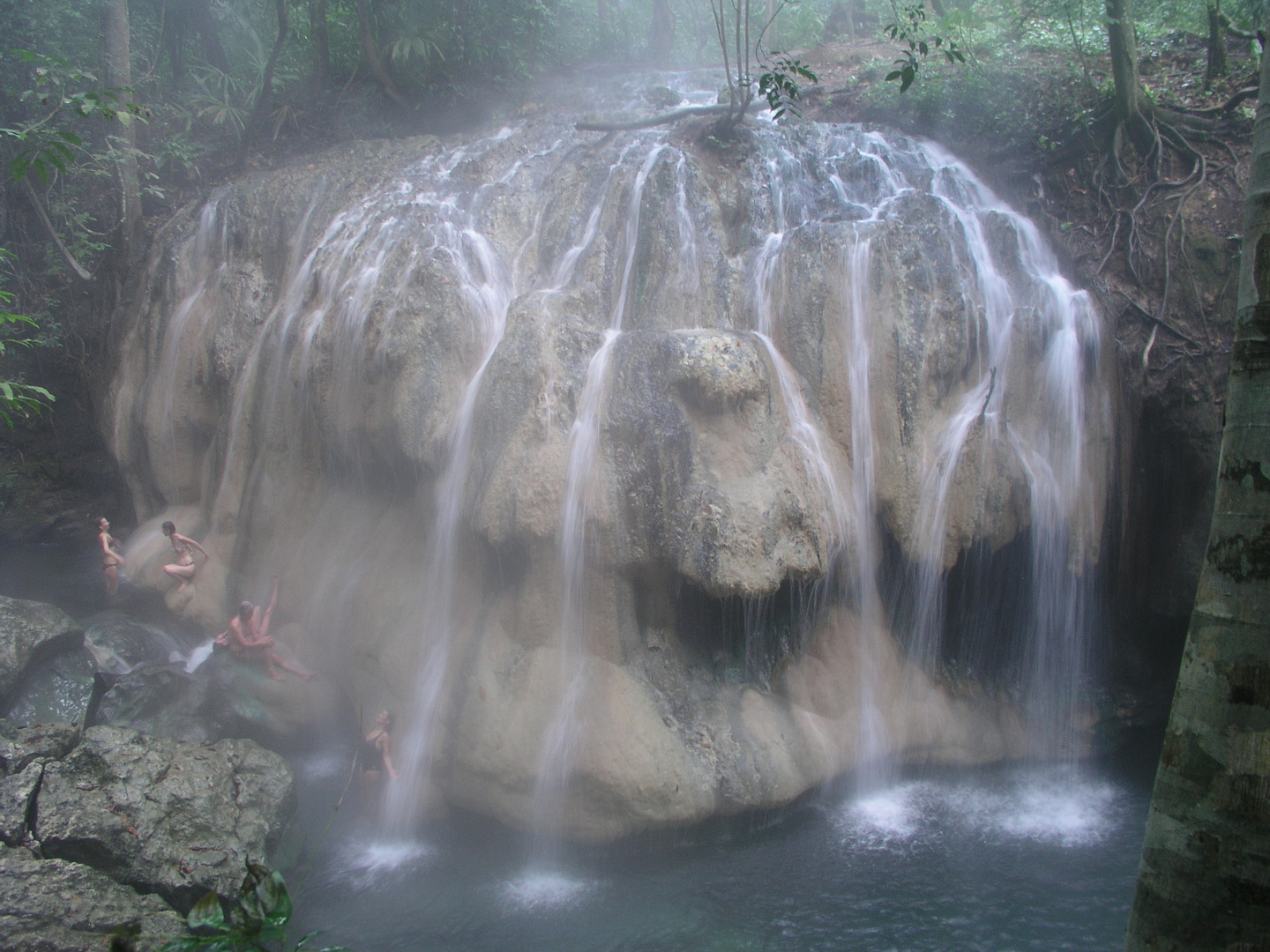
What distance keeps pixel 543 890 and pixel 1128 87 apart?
10891 millimetres

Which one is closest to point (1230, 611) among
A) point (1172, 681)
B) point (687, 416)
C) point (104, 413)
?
point (687, 416)

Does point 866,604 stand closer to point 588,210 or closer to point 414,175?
point 588,210

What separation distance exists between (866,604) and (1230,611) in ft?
17.2

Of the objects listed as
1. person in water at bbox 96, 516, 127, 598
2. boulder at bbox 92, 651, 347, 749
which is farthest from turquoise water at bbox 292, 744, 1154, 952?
person in water at bbox 96, 516, 127, 598

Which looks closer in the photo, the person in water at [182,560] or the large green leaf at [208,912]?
the large green leaf at [208,912]

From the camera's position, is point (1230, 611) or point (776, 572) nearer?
point (1230, 611)

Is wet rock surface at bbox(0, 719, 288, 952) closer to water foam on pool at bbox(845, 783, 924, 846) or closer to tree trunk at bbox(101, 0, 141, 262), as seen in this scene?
water foam on pool at bbox(845, 783, 924, 846)

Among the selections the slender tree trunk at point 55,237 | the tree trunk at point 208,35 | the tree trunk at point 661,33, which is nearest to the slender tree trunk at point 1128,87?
the tree trunk at point 661,33

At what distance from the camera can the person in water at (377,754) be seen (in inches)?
256

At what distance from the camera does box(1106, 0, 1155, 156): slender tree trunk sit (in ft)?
28.5

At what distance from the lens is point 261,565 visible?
8602 mm

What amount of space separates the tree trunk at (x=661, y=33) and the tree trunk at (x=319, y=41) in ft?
24.1

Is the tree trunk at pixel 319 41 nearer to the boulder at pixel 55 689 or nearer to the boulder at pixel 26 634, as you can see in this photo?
the boulder at pixel 26 634

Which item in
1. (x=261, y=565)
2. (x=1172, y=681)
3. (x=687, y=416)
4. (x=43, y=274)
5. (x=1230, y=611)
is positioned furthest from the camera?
(x=43, y=274)
